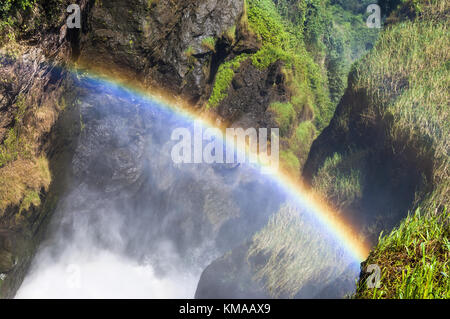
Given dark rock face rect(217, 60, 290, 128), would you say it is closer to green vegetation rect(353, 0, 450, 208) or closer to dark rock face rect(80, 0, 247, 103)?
dark rock face rect(80, 0, 247, 103)

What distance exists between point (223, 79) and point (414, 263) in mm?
9678

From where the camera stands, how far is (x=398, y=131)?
942 cm

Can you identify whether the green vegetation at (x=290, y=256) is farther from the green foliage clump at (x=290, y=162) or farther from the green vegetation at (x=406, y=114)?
the green foliage clump at (x=290, y=162)

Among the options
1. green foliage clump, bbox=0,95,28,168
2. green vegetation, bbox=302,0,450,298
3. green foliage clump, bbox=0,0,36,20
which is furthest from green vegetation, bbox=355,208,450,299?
green foliage clump, bbox=0,0,36,20

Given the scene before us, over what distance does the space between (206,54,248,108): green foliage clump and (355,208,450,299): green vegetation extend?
863cm

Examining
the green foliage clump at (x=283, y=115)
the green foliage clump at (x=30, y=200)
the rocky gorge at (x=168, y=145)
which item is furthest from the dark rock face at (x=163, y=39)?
the green foliage clump at (x=30, y=200)

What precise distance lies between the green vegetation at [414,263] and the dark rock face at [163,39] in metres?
7.55

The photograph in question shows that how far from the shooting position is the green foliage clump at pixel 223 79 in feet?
40.6

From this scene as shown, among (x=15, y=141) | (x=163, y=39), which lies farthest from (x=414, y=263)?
(x=163, y=39)

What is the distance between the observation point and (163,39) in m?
9.91

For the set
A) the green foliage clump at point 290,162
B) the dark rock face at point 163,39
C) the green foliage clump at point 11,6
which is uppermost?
the green foliage clump at point 11,6

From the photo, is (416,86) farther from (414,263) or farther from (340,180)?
(414,263)
